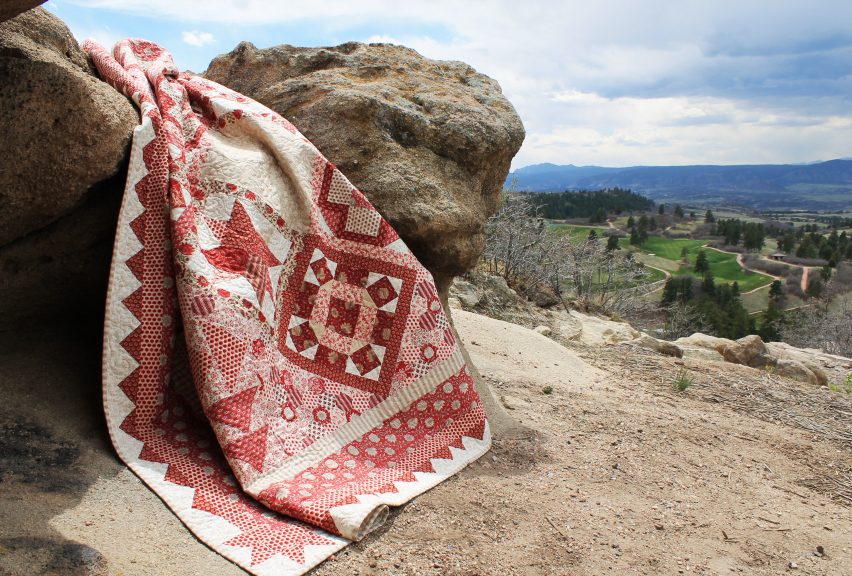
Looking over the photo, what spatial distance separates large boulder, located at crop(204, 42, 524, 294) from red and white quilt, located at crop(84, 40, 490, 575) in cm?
32

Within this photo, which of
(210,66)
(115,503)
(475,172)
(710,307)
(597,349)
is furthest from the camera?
(710,307)

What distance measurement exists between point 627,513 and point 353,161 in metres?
1.88

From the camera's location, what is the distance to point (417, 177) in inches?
122

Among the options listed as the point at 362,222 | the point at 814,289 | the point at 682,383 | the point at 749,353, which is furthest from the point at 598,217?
the point at 362,222

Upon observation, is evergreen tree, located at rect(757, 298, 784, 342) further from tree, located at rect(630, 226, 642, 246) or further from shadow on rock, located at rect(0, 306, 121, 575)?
shadow on rock, located at rect(0, 306, 121, 575)

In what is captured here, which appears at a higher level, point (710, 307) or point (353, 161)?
point (353, 161)

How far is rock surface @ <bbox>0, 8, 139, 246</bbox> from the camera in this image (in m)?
2.01

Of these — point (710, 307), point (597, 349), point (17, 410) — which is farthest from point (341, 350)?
point (710, 307)

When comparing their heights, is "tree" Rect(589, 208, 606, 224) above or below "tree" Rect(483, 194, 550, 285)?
below

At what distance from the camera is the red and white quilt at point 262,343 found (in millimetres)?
2078

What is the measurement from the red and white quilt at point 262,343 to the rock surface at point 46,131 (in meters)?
0.11

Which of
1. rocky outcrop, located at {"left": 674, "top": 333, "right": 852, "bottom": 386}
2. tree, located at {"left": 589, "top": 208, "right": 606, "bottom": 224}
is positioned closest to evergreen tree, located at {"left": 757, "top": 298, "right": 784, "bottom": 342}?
rocky outcrop, located at {"left": 674, "top": 333, "right": 852, "bottom": 386}

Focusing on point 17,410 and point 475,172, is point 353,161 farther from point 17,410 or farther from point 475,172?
point 17,410

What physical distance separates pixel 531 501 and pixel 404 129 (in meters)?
1.80
